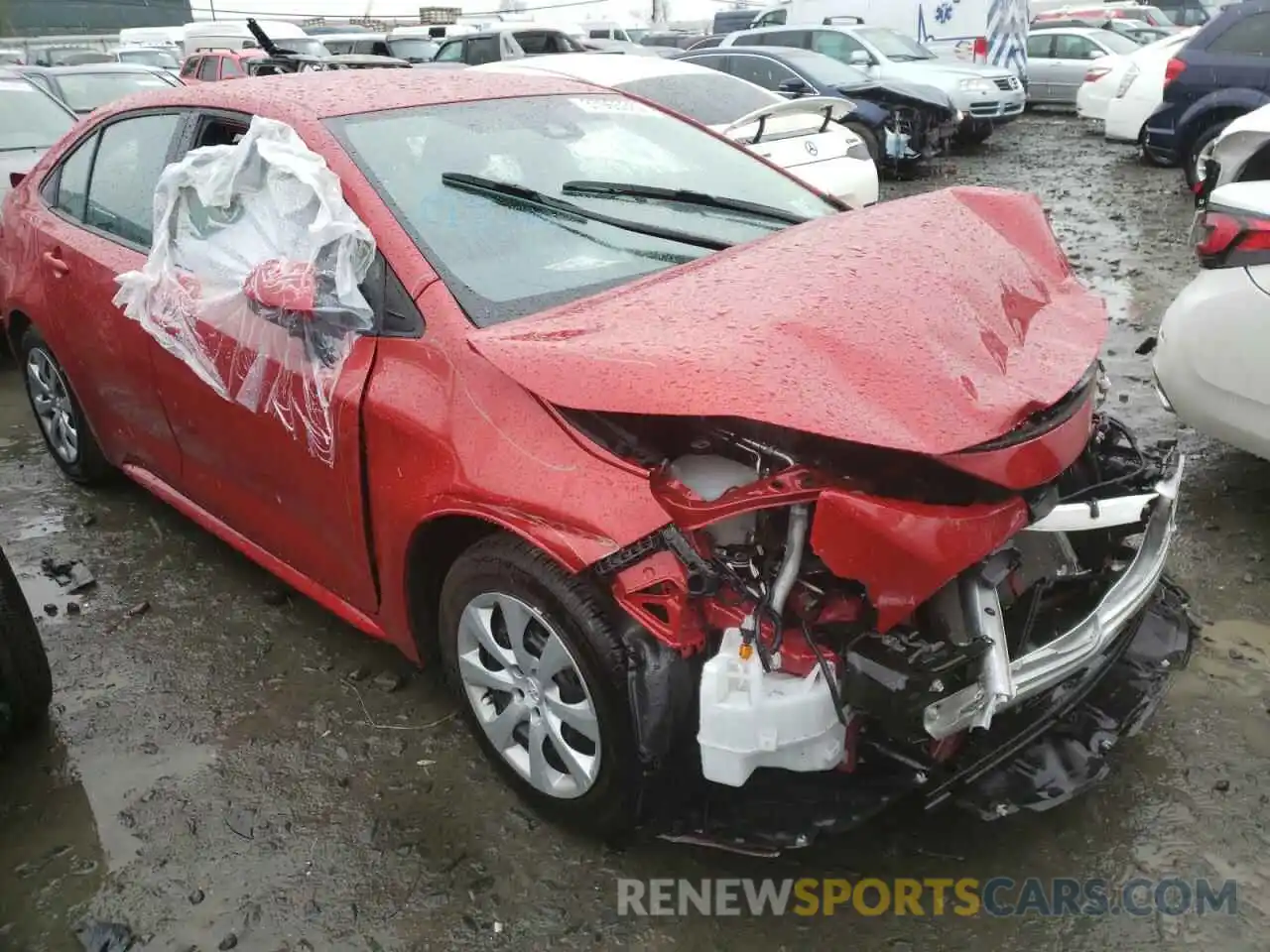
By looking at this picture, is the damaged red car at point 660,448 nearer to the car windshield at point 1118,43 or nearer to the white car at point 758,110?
the white car at point 758,110

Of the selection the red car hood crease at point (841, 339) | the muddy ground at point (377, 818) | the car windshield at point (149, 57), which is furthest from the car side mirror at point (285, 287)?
the car windshield at point (149, 57)

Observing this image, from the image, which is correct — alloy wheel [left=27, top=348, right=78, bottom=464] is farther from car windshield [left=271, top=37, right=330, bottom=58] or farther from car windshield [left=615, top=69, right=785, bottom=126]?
car windshield [left=271, top=37, right=330, bottom=58]

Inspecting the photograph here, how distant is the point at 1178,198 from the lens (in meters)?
9.81

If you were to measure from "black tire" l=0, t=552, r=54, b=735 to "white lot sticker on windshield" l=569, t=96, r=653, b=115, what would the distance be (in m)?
2.24

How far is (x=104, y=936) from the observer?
2.36 metres

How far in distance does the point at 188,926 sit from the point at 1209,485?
12.8ft

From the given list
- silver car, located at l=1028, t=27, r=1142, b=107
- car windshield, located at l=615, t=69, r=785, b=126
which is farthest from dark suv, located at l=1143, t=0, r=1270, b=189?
silver car, located at l=1028, t=27, r=1142, b=107

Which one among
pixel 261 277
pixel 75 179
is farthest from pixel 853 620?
pixel 75 179

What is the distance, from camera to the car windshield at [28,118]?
24.0 feet

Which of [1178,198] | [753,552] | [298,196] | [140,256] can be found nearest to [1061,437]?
[753,552]

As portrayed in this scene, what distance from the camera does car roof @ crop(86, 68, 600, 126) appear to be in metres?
2.94

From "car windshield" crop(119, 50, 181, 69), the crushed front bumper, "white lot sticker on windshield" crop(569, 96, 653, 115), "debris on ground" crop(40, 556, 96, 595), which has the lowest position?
"debris on ground" crop(40, 556, 96, 595)

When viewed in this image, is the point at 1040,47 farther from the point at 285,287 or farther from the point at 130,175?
the point at 285,287

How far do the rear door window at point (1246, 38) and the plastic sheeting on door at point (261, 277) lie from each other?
8943 millimetres
